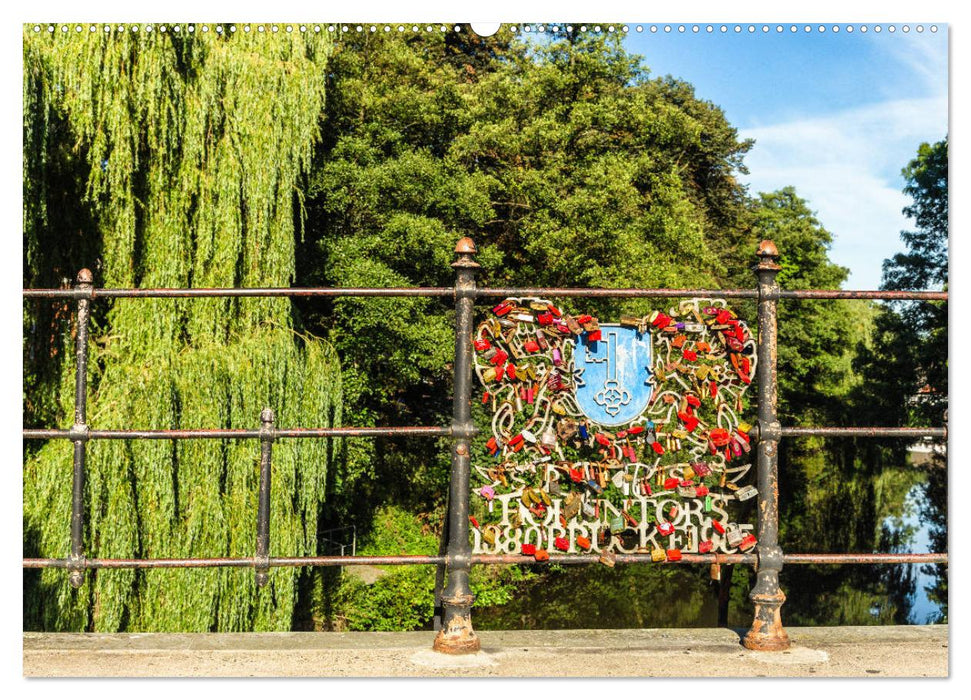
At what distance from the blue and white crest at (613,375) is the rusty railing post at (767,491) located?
0.40 metres

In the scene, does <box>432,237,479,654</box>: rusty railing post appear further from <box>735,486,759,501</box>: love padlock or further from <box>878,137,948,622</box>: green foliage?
<box>878,137,948,622</box>: green foliage

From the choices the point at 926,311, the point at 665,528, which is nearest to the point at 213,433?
the point at 665,528

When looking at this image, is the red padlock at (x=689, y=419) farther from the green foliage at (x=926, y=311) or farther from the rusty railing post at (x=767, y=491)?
the green foliage at (x=926, y=311)

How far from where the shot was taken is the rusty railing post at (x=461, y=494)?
10.0ft

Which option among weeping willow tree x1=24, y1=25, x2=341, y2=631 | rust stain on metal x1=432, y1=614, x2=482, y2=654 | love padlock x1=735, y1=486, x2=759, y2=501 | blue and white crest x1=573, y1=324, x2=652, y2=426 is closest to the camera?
rust stain on metal x1=432, y1=614, x2=482, y2=654

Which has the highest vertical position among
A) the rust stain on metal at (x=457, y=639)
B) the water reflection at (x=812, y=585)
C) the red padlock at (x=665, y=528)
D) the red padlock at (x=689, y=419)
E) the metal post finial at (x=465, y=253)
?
the metal post finial at (x=465, y=253)

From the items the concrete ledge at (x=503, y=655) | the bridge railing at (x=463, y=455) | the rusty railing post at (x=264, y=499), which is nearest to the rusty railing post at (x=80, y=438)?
the bridge railing at (x=463, y=455)

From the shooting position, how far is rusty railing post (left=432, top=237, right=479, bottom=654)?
3062 millimetres

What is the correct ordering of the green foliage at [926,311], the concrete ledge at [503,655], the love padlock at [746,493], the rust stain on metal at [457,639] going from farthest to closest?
the green foliage at [926,311] → the love padlock at [746,493] → the rust stain on metal at [457,639] → the concrete ledge at [503,655]

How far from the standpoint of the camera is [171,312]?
25.4 feet

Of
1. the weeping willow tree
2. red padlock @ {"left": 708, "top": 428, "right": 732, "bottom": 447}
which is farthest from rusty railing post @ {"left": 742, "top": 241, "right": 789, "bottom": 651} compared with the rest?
the weeping willow tree

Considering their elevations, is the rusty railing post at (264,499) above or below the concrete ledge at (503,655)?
above

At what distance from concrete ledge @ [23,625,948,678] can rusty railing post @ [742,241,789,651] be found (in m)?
0.07

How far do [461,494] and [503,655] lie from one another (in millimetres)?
549
